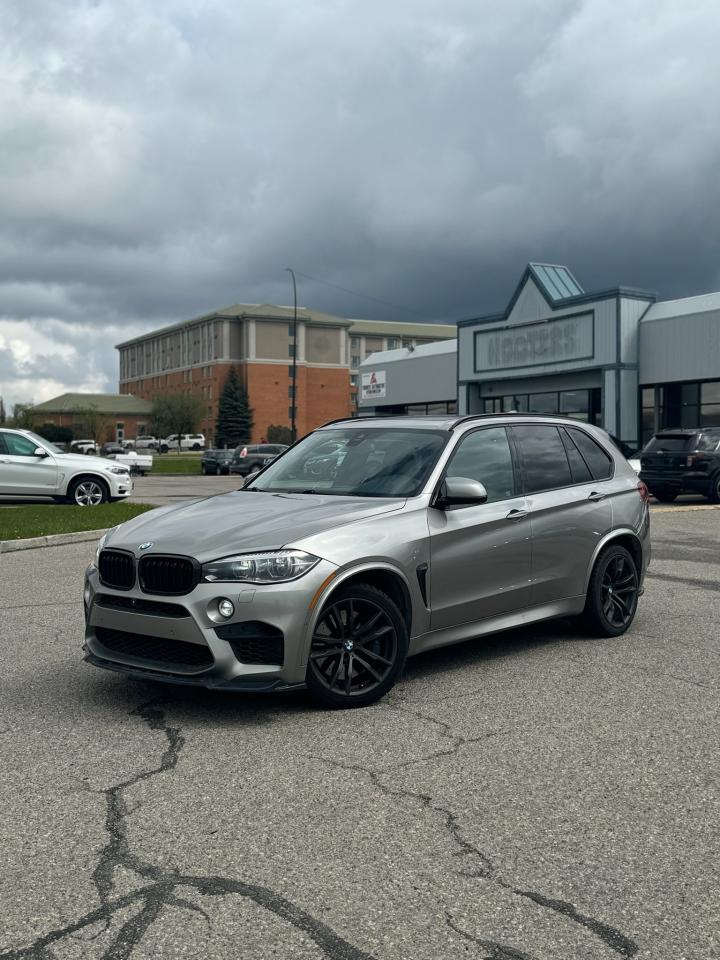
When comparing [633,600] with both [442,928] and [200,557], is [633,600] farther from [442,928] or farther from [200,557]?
[442,928]

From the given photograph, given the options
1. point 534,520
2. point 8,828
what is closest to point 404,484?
point 534,520

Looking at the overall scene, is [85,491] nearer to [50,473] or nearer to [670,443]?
[50,473]

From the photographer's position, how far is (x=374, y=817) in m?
3.84

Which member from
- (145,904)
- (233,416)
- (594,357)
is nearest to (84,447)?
(233,416)

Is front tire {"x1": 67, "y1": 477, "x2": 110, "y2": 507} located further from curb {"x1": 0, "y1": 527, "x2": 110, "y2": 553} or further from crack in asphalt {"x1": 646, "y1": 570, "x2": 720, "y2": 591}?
crack in asphalt {"x1": 646, "y1": 570, "x2": 720, "y2": 591}

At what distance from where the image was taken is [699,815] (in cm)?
388

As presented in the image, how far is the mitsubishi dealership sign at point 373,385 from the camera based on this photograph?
2127 inches

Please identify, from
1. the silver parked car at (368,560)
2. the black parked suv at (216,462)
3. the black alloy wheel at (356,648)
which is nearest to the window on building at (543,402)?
the black parked suv at (216,462)

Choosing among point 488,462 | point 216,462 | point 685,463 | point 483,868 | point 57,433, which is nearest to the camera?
point 483,868

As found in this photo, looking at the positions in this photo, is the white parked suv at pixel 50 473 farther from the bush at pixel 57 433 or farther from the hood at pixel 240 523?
the bush at pixel 57 433

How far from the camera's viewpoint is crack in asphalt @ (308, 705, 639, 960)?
2.88 meters

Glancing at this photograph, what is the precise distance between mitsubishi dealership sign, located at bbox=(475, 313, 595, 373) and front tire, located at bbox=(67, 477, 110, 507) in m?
24.5

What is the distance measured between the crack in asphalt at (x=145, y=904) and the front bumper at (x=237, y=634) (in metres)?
1.25

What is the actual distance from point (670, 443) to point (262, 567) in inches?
739
